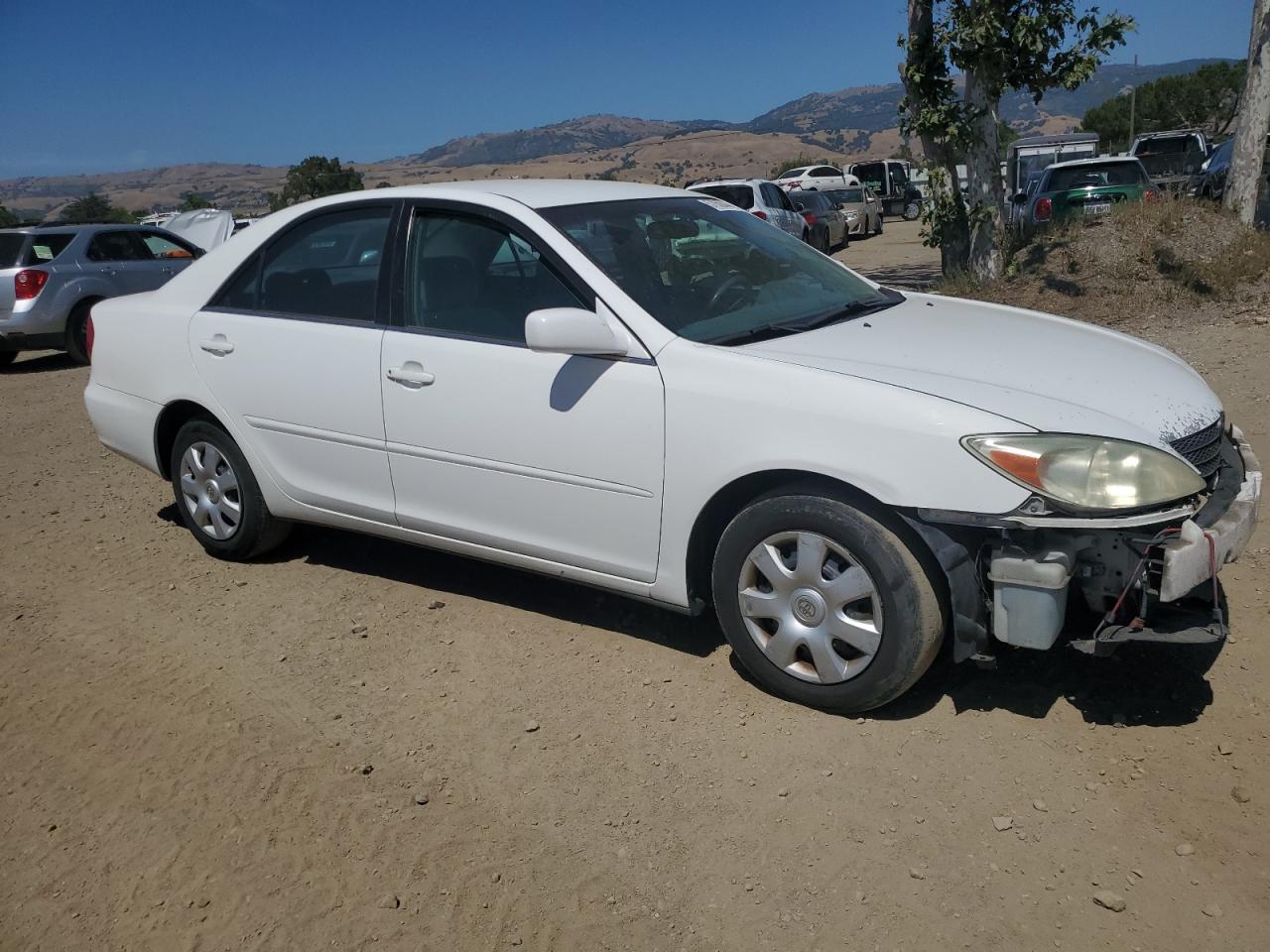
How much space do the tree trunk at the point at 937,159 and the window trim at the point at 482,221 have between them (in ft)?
28.1

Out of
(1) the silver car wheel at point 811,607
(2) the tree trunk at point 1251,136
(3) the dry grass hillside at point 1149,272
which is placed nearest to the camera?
(1) the silver car wheel at point 811,607

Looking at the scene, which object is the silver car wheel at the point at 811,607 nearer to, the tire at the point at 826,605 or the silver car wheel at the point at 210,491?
the tire at the point at 826,605

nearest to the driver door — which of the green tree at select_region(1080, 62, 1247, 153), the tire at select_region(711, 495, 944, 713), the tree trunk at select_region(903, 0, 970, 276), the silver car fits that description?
the tire at select_region(711, 495, 944, 713)

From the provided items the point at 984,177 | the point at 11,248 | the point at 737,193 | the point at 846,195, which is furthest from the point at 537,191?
the point at 846,195

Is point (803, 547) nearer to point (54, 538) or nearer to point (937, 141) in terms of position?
point (54, 538)

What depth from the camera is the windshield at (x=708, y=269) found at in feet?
12.5

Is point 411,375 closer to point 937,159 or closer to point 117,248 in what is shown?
point 937,159

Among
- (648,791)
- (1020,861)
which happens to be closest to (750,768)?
(648,791)

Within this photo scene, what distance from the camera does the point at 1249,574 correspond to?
4.38 m

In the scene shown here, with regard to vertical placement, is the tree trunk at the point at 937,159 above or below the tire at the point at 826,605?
above

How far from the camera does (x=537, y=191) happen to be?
4.33m

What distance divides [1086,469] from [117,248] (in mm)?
12675

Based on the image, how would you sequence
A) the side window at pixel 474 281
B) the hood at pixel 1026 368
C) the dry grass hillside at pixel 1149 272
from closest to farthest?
1. the hood at pixel 1026 368
2. the side window at pixel 474 281
3. the dry grass hillside at pixel 1149 272

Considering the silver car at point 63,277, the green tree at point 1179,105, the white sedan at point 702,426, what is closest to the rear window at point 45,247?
the silver car at point 63,277
